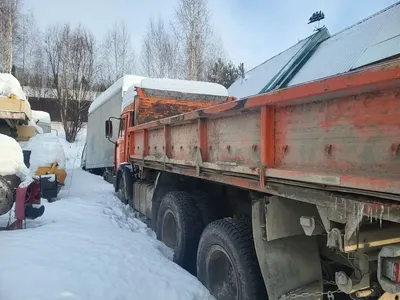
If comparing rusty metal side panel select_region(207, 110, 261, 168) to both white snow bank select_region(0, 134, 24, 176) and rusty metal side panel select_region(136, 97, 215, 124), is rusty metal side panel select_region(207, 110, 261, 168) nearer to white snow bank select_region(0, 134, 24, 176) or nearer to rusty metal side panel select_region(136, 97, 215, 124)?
white snow bank select_region(0, 134, 24, 176)

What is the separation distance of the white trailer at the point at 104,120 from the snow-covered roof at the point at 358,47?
6536mm

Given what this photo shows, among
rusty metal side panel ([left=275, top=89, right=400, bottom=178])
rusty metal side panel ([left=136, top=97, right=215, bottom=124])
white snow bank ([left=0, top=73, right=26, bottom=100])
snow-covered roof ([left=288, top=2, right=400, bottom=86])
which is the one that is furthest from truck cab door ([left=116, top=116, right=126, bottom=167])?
snow-covered roof ([left=288, top=2, right=400, bottom=86])

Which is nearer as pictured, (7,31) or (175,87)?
(175,87)

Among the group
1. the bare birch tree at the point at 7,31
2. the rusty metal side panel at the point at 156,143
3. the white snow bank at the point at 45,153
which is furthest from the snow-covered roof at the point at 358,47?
A: the bare birch tree at the point at 7,31

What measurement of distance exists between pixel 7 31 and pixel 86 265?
2486 centimetres

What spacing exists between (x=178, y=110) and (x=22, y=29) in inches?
1001

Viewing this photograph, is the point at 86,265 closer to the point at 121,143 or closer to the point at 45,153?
the point at 121,143

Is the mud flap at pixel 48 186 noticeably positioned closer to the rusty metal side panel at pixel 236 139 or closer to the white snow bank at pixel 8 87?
the white snow bank at pixel 8 87

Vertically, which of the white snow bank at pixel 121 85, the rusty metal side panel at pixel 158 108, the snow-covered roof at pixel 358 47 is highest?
the snow-covered roof at pixel 358 47

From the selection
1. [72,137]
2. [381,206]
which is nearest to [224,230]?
[381,206]

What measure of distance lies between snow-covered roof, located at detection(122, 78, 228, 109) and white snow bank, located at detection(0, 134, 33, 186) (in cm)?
265

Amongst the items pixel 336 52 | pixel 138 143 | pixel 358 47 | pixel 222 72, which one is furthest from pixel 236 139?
pixel 222 72

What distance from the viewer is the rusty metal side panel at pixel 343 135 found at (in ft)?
5.34

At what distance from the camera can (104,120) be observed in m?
13.0
